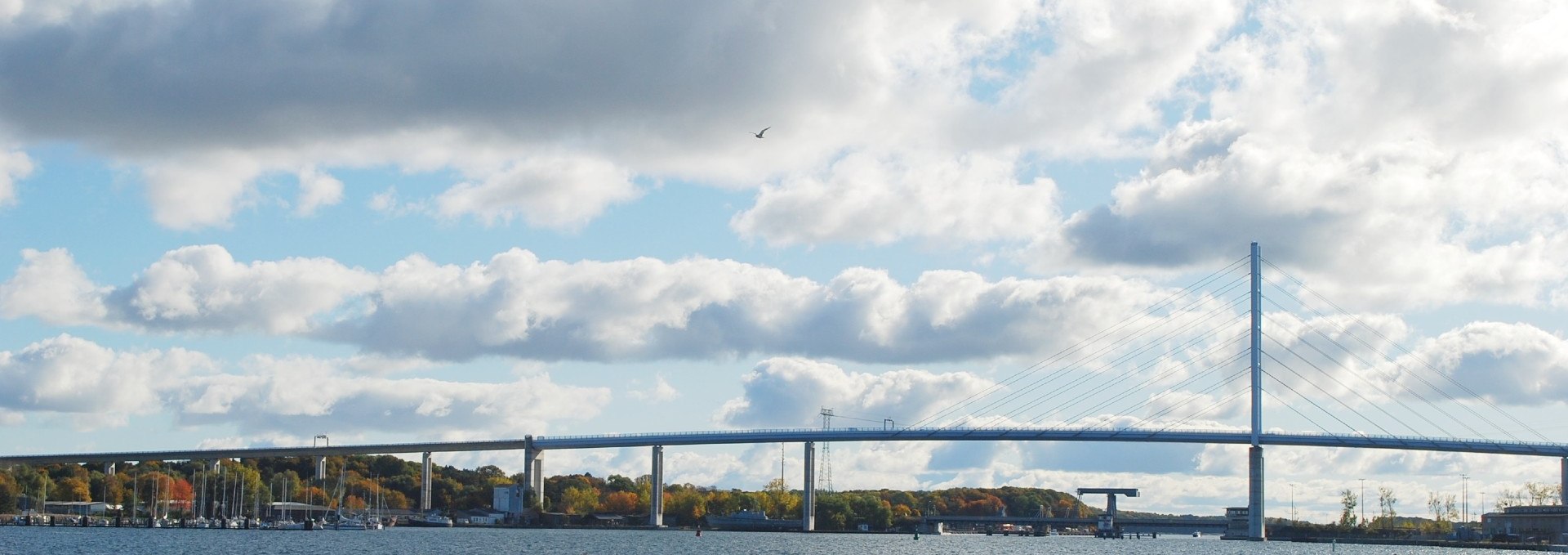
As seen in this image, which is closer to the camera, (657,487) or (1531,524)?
(1531,524)

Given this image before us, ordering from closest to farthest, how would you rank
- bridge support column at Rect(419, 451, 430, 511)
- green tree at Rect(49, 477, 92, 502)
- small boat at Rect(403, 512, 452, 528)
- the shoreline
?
1. the shoreline
2. small boat at Rect(403, 512, 452, 528)
3. green tree at Rect(49, 477, 92, 502)
4. bridge support column at Rect(419, 451, 430, 511)

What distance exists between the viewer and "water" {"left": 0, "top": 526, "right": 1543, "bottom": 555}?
100 m

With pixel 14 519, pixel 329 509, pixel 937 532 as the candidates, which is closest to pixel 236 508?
pixel 329 509

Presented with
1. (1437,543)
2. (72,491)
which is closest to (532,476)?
(72,491)

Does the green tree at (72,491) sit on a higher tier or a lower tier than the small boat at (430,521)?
higher

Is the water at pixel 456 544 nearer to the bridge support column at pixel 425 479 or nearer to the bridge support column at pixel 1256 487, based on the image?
the bridge support column at pixel 1256 487

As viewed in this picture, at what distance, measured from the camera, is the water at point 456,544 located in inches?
3943

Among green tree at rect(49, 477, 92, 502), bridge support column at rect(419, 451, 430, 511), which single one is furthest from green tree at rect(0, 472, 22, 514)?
bridge support column at rect(419, 451, 430, 511)

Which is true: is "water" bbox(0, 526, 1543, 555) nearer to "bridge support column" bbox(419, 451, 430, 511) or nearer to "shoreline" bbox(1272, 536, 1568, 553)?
"shoreline" bbox(1272, 536, 1568, 553)

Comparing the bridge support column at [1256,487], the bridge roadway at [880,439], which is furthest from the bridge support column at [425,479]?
the bridge support column at [1256,487]

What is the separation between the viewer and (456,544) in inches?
4491

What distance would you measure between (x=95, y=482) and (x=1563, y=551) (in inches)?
6145

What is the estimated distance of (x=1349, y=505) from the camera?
181 m

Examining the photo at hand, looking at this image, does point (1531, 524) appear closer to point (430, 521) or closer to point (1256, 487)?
point (1256, 487)
